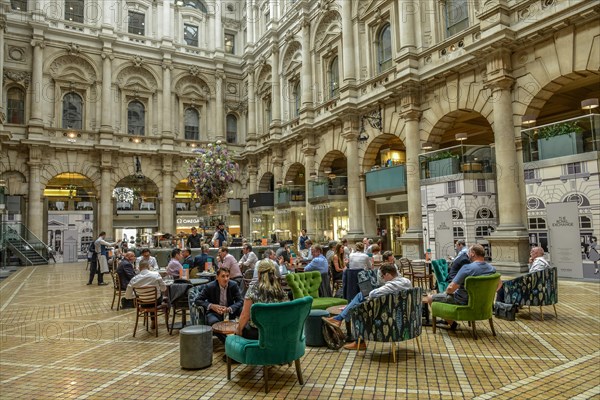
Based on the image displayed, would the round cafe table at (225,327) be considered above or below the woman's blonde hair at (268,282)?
below

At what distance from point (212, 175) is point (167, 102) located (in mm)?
15996

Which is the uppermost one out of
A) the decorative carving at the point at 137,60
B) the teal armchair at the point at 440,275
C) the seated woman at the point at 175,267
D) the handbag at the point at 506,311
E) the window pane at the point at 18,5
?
the window pane at the point at 18,5

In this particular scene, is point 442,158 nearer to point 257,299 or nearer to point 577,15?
point 577,15

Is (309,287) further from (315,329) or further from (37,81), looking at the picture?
(37,81)

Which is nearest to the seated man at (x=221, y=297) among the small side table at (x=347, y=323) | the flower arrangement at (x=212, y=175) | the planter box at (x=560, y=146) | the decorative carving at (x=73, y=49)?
the small side table at (x=347, y=323)

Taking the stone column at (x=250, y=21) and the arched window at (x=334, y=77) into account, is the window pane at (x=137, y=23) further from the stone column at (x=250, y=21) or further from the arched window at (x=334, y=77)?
the arched window at (x=334, y=77)

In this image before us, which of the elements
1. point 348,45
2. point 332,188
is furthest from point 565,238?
point 348,45

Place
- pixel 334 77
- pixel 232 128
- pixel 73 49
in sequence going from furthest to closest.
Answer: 1. pixel 232 128
2. pixel 73 49
3. pixel 334 77

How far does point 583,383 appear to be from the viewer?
4.11 metres

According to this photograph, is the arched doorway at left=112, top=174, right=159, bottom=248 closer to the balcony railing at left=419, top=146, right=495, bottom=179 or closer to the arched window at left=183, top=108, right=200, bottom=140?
the arched window at left=183, top=108, right=200, bottom=140

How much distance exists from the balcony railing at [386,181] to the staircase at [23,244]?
1716cm

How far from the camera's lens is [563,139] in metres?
10.2

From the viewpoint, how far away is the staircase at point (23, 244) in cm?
1988

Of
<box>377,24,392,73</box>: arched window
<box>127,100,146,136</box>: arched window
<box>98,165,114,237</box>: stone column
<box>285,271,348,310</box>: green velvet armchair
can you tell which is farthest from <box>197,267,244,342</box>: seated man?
<box>127,100,146,136</box>: arched window
